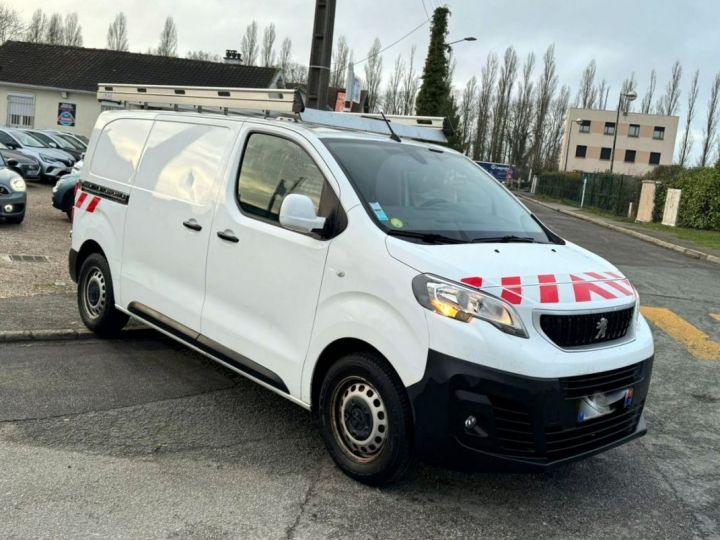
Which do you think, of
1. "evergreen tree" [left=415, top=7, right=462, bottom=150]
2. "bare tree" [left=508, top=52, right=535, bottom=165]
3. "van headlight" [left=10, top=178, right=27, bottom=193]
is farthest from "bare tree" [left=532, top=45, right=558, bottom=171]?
"van headlight" [left=10, top=178, right=27, bottom=193]

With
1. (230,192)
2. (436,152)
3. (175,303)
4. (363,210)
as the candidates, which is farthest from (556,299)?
(175,303)

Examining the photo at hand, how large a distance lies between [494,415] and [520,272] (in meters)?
0.75

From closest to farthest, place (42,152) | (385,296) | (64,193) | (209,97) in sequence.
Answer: (385,296) < (209,97) < (64,193) < (42,152)

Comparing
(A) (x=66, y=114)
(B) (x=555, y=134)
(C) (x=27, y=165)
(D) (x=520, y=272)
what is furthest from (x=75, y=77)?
(B) (x=555, y=134)

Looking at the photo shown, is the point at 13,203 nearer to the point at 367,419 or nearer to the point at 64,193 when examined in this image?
the point at 64,193

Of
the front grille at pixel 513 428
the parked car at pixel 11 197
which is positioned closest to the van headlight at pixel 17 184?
the parked car at pixel 11 197

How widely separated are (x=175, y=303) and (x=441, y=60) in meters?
38.7

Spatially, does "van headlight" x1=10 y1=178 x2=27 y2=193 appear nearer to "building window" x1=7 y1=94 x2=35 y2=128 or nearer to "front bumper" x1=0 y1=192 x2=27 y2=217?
"front bumper" x1=0 y1=192 x2=27 y2=217

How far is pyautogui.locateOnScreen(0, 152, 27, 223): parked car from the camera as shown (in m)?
11.4

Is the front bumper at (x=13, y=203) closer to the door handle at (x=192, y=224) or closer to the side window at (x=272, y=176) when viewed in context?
the door handle at (x=192, y=224)

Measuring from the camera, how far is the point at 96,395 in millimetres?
4715

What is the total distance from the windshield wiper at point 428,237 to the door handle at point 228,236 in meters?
1.17

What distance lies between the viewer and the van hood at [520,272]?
3326mm

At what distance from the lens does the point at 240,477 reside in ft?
12.0
